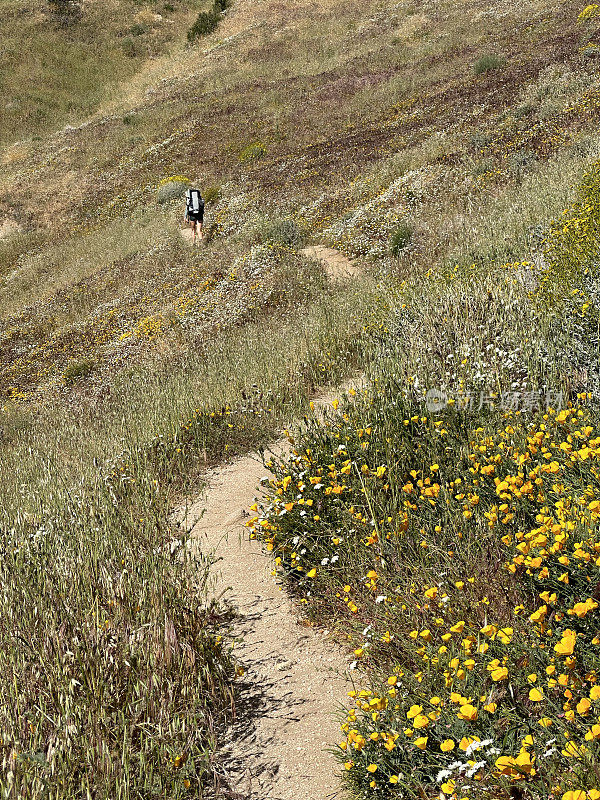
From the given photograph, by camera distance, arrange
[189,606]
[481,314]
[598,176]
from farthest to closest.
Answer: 1. [598,176]
2. [481,314]
3. [189,606]

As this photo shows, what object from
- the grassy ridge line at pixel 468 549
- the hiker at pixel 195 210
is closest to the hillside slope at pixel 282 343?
the grassy ridge line at pixel 468 549

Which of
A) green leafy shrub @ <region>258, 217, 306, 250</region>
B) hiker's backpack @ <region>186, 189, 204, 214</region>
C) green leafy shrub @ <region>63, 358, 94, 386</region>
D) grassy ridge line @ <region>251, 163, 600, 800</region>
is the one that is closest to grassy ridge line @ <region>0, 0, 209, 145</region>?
hiker's backpack @ <region>186, 189, 204, 214</region>

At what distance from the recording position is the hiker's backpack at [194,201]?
1769 cm

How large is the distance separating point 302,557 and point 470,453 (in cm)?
122

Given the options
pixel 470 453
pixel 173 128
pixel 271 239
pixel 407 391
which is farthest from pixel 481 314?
pixel 173 128

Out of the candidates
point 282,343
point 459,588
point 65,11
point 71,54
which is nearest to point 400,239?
point 282,343

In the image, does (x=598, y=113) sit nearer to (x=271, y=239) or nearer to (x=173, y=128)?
(x=271, y=239)

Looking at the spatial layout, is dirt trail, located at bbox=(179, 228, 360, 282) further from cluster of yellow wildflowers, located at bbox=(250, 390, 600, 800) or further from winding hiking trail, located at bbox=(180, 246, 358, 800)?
winding hiking trail, located at bbox=(180, 246, 358, 800)

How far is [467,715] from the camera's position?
1.73 meters

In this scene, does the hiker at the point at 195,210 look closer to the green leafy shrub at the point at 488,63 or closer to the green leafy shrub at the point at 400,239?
the green leafy shrub at the point at 400,239

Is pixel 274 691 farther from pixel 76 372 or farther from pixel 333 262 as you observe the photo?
pixel 333 262

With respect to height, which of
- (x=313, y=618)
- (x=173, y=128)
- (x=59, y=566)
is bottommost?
(x=313, y=618)

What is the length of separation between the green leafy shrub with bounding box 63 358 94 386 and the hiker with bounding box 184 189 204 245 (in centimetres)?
711

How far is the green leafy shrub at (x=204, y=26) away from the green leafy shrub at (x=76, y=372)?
50602 mm
